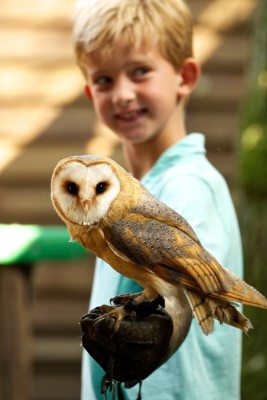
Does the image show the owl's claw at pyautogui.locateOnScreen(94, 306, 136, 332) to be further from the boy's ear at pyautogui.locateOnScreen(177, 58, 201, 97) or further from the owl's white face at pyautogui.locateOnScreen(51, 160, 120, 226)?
the boy's ear at pyautogui.locateOnScreen(177, 58, 201, 97)

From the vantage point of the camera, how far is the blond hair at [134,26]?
2062mm

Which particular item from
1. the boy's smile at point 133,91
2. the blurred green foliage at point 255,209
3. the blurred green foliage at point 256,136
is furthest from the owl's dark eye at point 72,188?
the blurred green foliage at point 256,136

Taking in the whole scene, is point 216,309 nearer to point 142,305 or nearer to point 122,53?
point 142,305

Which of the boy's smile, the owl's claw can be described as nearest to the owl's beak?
the owl's claw

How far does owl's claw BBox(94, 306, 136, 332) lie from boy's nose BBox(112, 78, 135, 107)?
0.63 m

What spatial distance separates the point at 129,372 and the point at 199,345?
0.33 meters

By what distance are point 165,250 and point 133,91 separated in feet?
2.04

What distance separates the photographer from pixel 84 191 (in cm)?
146

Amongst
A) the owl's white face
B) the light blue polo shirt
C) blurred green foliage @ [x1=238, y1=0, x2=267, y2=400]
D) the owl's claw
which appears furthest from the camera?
blurred green foliage @ [x1=238, y1=0, x2=267, y2=400]

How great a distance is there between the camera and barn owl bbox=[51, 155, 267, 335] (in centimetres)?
148

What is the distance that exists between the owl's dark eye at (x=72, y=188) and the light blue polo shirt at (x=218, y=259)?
44 cm

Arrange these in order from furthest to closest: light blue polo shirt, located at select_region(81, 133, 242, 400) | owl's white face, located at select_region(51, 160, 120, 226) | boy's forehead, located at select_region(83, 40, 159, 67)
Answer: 1. boy's forehead, located at select_region(83, 40, 159, 67)
2. light blue polo shirt, located at select_region(81, 133, 242, 400)
3. owl's white face, located at select_region(51, 160, 120, 226)

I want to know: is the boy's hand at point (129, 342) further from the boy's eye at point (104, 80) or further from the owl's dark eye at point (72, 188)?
the boy's eye at point (104, 80)

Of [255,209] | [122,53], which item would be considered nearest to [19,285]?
[255,209]
